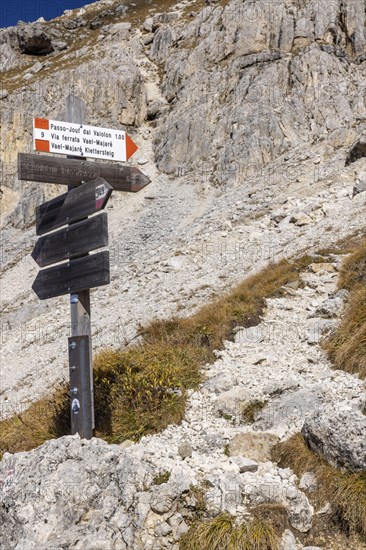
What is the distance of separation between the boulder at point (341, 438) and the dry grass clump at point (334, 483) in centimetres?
10

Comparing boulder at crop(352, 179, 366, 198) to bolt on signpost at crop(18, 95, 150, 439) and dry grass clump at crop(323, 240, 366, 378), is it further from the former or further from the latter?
bolt on signpost at crop(18, 95, 150, 439)

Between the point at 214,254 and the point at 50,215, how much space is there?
17468 mm

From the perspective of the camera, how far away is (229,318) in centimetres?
1277

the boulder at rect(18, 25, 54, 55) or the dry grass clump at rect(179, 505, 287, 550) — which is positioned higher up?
the boulder at rect(18, 25, 54, 55)

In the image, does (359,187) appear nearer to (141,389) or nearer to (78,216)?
(141,389)

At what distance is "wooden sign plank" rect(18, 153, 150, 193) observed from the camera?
7113mm

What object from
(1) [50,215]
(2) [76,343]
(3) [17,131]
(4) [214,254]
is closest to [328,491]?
(2) [76,343]

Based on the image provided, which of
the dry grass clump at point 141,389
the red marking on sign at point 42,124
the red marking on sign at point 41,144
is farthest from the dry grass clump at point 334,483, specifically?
the red marking on sign at point 42,124

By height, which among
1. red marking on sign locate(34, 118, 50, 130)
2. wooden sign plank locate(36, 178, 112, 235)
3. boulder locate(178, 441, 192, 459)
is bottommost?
boulder locate(178, 441, 192, 459)

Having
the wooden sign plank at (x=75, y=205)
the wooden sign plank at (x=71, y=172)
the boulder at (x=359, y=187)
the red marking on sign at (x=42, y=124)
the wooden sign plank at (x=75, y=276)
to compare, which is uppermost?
the red marking on sign at (x=42, y=124)

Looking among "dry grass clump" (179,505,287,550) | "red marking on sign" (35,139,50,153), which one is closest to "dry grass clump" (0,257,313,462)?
"dry grass clump" (179,505,287,550)

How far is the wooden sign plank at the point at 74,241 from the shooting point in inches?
270

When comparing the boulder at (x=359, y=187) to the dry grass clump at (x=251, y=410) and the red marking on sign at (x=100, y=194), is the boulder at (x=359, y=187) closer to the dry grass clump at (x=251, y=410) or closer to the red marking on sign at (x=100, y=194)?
the dry grass clump at (x=251, y=410)

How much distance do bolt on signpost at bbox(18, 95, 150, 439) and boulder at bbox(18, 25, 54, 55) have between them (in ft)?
245
